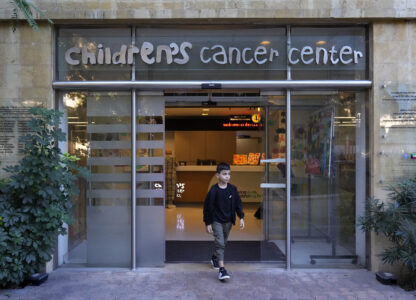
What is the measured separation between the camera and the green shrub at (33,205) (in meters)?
4.93

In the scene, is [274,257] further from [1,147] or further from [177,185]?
[177,185]

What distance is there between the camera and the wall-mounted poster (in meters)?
6.36

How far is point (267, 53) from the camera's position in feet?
20.0

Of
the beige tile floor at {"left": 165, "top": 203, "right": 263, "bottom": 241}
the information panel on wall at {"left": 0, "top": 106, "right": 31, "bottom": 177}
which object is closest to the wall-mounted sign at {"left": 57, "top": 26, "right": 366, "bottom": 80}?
the information panel on wall at {"left": 0, "top": 106, "right": 31, "bottom": 177}

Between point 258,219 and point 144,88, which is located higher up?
point 144,88

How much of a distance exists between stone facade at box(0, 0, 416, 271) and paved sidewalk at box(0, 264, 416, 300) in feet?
2.57

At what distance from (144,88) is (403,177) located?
4.28m

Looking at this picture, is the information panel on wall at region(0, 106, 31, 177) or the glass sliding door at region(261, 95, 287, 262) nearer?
the information panel on wall at region(0, 106, 31, 177)

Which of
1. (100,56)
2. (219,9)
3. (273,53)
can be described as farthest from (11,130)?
(273,53)

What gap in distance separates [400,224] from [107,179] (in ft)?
14.4

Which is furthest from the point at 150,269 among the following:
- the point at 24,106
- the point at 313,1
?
the point at 313,1

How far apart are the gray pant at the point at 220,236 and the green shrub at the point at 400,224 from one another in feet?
6.65

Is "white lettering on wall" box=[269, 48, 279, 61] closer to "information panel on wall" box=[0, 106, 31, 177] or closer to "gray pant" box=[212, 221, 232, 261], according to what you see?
"gray pant" box=[212, 221, 232, 261]

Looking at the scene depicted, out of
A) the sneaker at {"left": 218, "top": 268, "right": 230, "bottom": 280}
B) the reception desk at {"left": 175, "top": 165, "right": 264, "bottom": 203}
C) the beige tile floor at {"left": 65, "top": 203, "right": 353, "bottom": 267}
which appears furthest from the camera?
the reception desk at {"left": 175, "top": 165, "right": 264, "bottom": 203}
